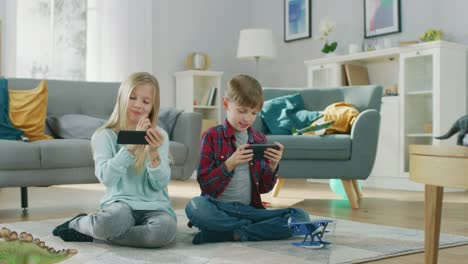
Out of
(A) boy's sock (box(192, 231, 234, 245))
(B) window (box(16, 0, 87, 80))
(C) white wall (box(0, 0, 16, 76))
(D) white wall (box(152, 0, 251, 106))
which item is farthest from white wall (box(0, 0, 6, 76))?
(A) boy's sock (box(192, 231, 234, 245))

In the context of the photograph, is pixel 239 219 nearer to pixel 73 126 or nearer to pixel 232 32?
Result: pixel 73 126

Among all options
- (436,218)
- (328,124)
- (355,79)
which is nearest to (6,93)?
(328,124)

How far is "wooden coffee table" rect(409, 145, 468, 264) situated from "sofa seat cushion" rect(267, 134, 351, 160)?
2008mm

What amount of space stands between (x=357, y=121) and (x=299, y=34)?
2.84 meters

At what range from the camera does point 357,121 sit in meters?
3.40

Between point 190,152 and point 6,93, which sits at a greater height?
point 6,93

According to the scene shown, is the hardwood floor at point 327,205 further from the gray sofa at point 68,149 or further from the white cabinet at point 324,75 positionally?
the white cabinet at point 324,75

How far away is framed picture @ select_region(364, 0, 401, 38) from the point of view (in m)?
5.16

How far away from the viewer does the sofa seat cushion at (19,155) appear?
2.91 metres

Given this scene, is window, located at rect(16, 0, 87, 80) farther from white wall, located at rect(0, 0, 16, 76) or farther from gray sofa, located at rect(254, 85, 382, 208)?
gray sofa, located at rect(254, 85, 382, 208)

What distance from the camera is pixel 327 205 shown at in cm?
344

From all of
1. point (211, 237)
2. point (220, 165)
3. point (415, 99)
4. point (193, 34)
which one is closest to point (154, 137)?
point (220, 165)

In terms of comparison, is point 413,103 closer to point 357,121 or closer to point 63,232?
point 357,121

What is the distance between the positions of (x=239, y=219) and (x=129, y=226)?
0.40 metres
